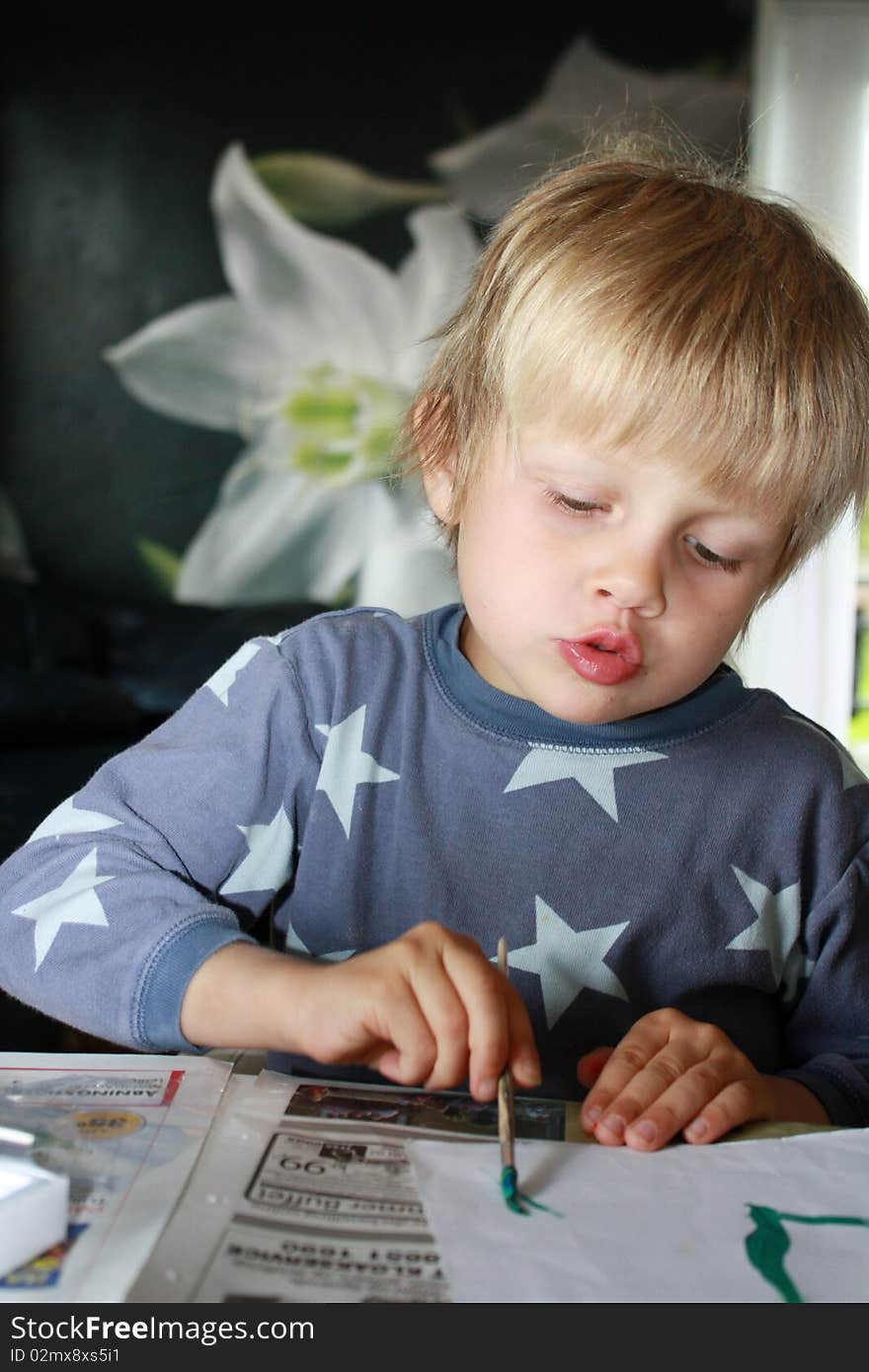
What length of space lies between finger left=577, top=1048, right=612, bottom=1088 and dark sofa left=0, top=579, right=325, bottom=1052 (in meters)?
2.11

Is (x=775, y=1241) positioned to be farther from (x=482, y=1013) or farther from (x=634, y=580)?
(x=634, y=580)

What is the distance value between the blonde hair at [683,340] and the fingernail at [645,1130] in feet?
1.00

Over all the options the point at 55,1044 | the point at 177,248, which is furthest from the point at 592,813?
the point at 177,248

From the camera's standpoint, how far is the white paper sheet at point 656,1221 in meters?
0.45

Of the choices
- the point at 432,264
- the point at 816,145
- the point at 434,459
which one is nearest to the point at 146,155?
the point at 432,264

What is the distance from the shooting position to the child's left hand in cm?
59

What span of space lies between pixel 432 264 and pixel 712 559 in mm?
3531

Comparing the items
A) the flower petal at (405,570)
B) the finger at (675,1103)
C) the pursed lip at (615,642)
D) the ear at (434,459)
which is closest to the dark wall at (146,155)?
the flower petal at (405,570)

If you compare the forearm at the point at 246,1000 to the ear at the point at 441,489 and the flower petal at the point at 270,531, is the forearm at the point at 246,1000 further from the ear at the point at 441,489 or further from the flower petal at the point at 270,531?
the flower petal at the point at 270,531

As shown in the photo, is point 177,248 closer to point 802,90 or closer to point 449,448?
point 802,90

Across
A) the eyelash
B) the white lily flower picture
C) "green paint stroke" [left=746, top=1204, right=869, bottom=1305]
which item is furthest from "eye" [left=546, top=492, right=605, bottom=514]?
the white lily flower picture

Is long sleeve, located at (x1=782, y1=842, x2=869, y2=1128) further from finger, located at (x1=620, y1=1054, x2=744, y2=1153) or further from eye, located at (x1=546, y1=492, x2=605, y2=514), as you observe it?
eye, located at (x1=546, y1=492, x2=605, y2=514)

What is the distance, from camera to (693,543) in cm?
70
